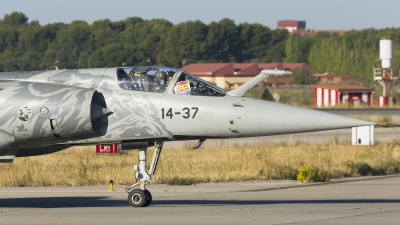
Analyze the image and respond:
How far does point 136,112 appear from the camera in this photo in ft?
49.3

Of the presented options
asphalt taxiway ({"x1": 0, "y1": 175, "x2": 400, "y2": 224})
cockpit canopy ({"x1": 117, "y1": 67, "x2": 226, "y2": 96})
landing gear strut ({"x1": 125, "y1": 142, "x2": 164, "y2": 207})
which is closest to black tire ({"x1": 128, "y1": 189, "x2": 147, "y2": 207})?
landing gear strut ({"x1": 125, "y1": 142, "x2": 164, "y2": 207})

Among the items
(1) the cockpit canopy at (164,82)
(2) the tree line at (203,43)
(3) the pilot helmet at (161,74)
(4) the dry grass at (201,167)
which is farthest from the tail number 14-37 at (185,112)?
(2) the tree line at (203,43)

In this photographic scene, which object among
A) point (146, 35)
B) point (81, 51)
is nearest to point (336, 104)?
point (81, 51)

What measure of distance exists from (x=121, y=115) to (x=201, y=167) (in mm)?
9078

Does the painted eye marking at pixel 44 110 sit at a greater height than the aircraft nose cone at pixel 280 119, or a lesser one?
greater

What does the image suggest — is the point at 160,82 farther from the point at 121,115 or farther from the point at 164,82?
the point at 121,115

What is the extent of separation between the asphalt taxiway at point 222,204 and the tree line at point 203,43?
8014cm

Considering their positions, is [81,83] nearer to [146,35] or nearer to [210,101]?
[210,101]

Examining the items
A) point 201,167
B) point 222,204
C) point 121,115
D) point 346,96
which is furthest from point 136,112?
point 346,96

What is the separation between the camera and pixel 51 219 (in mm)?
14289

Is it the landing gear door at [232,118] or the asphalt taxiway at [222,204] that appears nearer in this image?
the asphalt taxiway at [222,204]

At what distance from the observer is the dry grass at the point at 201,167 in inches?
854

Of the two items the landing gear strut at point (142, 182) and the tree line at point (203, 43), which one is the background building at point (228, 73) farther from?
the landing gear strut at point (142, 182)

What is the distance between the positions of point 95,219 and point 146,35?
13230 cm
